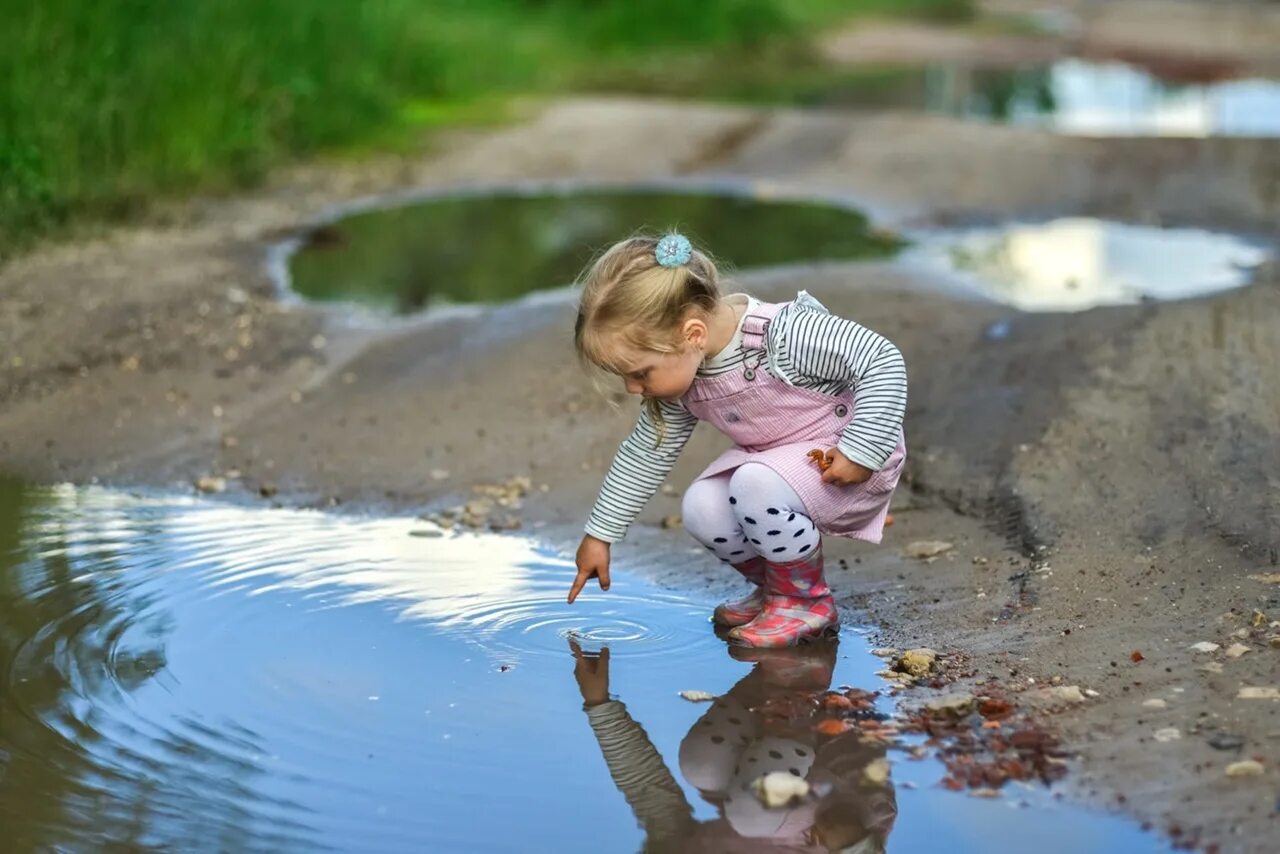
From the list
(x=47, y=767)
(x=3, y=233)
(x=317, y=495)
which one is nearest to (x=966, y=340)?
(x=317, y=495)

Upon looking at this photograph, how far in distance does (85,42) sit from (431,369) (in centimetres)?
326

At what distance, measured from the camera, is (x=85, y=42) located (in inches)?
321

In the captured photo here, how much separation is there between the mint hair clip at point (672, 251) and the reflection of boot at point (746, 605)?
0.76m

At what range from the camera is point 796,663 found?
3734 mm

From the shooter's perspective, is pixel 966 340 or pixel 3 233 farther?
pixel 3 233

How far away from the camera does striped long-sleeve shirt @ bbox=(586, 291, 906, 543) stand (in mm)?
3588

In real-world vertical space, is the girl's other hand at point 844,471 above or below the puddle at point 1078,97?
above

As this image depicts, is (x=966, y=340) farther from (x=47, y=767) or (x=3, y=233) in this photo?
(x=3, y=233)

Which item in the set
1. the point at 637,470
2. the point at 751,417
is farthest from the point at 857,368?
the point at 637,470

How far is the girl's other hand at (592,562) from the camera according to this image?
152 inches

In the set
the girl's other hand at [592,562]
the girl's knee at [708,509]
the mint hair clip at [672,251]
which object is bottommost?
the girl's other hand at [592,562]

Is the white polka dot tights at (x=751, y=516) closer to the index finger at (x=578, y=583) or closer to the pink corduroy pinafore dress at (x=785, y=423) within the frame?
the pink corduroy pinafore dress at (x=785, y=423)

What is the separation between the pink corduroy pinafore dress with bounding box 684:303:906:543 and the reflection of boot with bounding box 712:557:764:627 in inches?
8.6

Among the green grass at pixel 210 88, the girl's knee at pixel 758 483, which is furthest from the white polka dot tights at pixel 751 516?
the green grass at pixel 210 88
